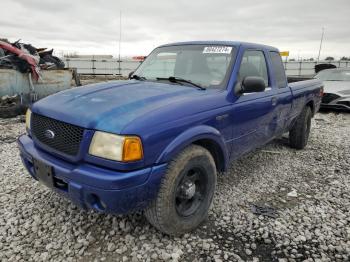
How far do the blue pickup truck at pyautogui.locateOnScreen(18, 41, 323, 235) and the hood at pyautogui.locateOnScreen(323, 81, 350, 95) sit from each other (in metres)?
6.25

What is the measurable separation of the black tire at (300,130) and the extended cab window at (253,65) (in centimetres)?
163

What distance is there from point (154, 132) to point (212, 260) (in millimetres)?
1177

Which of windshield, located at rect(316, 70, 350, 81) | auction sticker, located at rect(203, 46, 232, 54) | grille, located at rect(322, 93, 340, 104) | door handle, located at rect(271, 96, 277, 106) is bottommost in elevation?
grille, located at rect(322, 93, 340, 104)

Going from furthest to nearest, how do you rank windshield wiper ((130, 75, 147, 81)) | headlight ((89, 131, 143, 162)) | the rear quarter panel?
the rear quarter panel, windshield wiper ((130, 75, 147, 81)), headlight ((89, 131, 143, 162))

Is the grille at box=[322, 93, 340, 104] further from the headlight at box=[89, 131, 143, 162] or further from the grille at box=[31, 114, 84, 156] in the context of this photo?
the grille at box=[31, 114, 84, 156]

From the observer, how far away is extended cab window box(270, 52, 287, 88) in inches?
170

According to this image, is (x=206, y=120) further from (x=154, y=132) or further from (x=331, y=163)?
(x=331, y=163)

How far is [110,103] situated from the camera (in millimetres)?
2547

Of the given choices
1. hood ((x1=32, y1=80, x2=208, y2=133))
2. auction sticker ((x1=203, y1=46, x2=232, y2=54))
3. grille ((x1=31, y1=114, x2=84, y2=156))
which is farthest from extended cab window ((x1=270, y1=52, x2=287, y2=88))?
grille ((x1=31, y1=114, x2=84, y2=156))

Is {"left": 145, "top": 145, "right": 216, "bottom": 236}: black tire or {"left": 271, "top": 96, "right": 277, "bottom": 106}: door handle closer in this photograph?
{"left": 145, "top": 145, "right": 216, "bottom": 236}: black tire

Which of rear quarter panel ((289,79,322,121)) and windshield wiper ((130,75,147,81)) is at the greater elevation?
windshield wiper ((130,75,147,81))

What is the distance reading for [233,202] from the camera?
3.46 metres

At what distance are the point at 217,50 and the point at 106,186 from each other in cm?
216

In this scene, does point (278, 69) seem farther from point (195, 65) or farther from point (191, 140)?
point (191, 140)
